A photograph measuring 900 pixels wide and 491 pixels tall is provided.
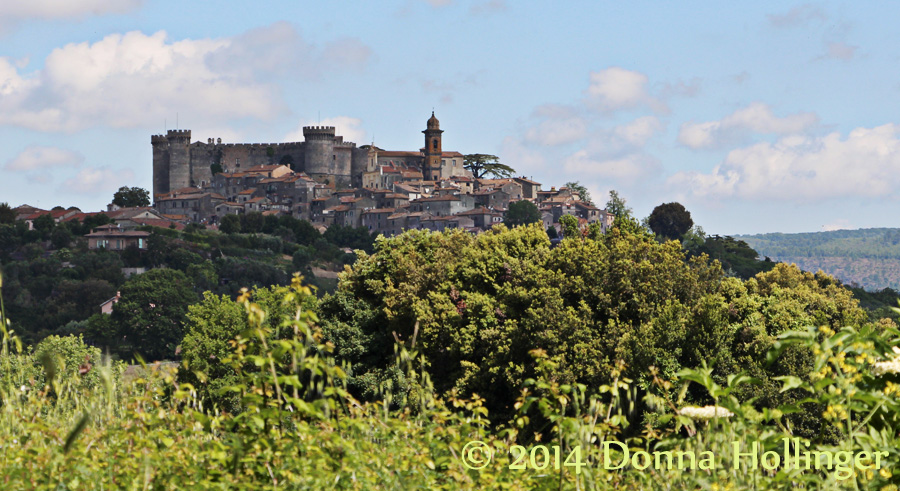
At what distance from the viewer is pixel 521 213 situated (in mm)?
135500

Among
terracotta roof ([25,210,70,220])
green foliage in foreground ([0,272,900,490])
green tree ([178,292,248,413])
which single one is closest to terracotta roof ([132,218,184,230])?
terracotta roof ([25,210,70,220])

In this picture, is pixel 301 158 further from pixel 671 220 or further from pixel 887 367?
pixel 887 367

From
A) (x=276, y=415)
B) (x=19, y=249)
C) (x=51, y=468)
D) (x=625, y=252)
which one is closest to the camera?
(x=51, y=468)

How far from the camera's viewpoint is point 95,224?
417 ft

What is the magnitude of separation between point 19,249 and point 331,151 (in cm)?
4722

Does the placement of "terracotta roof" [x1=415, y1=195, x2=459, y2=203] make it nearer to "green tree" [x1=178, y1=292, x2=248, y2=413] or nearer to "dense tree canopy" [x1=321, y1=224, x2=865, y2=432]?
"green tree" [x1=178, y1=292, x2=248, y2=413]

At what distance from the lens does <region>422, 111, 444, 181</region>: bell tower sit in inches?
5999

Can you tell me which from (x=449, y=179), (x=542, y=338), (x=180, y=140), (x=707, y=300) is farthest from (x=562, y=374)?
(x=180, y=140)

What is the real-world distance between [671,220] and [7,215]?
279ft

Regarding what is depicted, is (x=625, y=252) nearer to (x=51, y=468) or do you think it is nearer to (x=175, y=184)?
(x=51, y=468)

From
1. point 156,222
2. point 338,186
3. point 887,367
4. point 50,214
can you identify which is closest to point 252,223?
point 156,222

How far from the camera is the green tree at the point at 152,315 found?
289 ft

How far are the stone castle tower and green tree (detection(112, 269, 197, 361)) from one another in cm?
5772

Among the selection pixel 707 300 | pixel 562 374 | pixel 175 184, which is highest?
pixel 175 184
